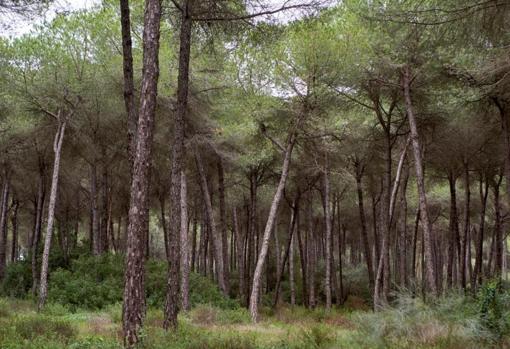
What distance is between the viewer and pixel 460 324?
8188 millimetres

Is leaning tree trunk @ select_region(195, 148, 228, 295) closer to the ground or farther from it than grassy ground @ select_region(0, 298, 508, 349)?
farther from it

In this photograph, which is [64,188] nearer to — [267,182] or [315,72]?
[267,182]

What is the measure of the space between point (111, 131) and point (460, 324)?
14.3m

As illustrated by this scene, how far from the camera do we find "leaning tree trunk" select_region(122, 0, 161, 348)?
699 centimetres

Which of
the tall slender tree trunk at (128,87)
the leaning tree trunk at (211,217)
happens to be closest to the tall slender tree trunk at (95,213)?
the leaning tree trunk at (211,217)

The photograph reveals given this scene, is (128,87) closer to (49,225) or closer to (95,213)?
(49,225)

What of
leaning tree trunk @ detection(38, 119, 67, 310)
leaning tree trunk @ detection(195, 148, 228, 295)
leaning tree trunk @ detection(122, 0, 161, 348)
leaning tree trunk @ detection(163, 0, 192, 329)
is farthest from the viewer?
leaning tree trunk @ detection(195, 148, 228, 295)

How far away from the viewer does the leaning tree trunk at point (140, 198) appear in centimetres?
699

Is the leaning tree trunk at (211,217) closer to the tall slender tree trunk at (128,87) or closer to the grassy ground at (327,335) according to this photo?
the grassy ground at (327,335)

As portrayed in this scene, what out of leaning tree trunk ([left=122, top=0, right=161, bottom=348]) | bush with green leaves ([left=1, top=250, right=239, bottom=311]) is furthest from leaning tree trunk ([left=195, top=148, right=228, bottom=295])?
leaning tree trunk ([left=122, top=0, right=161, bottom=348])

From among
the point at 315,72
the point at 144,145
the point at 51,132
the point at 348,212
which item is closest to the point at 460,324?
the point at 144,145

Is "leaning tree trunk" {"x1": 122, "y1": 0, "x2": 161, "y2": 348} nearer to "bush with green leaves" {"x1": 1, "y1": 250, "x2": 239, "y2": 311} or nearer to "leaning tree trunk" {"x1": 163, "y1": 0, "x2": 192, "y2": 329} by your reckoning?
"leaning tree trunk" {"x1": 163, "y1": 0, "x2": 192, "y2": 329}

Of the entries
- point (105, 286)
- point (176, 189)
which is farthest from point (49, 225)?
point (176, 189)

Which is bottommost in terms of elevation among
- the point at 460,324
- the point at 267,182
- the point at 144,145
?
the point at 460,324
